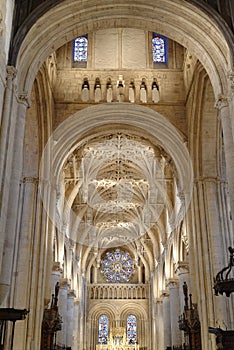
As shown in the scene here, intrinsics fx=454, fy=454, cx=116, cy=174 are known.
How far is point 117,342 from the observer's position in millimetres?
30672

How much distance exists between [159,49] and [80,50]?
3.24 metres

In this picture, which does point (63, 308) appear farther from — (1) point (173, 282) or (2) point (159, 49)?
(2) point (159, 49)

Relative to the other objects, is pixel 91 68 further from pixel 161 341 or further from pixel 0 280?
pixel 161 341

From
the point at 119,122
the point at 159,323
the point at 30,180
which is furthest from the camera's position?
the point at 159,323

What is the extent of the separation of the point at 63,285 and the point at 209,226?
356 inches

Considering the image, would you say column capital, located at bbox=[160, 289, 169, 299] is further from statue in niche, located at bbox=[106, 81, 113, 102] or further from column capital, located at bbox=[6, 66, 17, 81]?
column capital, located at bbox=[6, 66, 17, 81]

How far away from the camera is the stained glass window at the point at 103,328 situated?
1249 inches

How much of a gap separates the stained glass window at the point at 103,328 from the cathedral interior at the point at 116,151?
316 centimetres

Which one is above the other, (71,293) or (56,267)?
(56,267)

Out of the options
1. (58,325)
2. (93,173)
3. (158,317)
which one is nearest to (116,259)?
(158,317)

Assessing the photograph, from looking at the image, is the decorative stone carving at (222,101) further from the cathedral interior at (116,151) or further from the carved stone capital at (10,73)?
the carved stone capital at (10,73)

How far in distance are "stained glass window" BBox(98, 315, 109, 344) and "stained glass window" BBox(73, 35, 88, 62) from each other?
20.2 m

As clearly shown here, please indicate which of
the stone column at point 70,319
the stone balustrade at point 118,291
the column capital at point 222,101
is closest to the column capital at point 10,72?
the column capital at point 222,101

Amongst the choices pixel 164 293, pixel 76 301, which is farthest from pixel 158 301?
pixel 76 301
